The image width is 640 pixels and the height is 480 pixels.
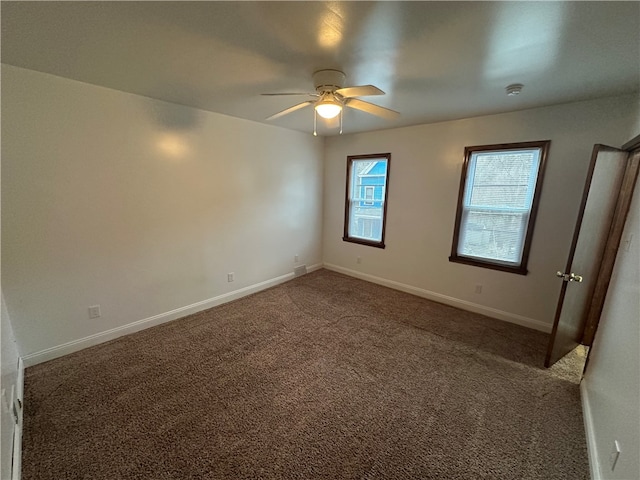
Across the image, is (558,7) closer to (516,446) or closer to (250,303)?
(516,446)

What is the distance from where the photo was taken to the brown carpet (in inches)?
58.1

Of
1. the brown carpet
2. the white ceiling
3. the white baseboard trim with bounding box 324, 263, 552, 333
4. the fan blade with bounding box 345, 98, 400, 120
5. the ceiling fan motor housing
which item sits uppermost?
the white ceiling

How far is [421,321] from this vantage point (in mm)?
3090

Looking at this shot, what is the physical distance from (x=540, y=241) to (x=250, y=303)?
356 cm

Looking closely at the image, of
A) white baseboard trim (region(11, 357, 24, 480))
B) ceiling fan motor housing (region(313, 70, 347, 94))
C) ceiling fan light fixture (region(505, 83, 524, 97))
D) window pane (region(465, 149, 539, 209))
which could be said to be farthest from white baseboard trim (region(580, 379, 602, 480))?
white baseboard trim (region(11, 357, 24, 480))

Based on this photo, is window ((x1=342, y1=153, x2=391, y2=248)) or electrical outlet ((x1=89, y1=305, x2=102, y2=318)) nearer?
electrical outlet ((x1=89, y1=305, x2=102, y2=318))

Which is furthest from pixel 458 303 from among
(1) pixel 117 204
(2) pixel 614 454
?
(1) pixel 117 204

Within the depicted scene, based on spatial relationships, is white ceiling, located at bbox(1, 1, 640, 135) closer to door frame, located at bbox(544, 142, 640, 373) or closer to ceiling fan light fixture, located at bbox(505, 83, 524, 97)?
ceiling fan light fixture, located at bbox(505, 83, 524, 97)

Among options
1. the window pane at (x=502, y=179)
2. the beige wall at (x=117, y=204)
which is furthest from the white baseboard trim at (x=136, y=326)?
the window pane at (x=502, y=179)

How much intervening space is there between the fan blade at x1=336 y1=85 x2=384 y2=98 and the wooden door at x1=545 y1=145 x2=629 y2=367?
181 centimetres

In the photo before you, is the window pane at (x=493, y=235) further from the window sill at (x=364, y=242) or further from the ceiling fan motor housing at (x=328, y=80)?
the ceiling fan motor housing at (x=328, y=80)

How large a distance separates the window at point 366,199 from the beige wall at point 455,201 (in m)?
0.12

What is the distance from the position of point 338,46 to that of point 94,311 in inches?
123

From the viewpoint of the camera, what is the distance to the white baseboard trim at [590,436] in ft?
4.67
